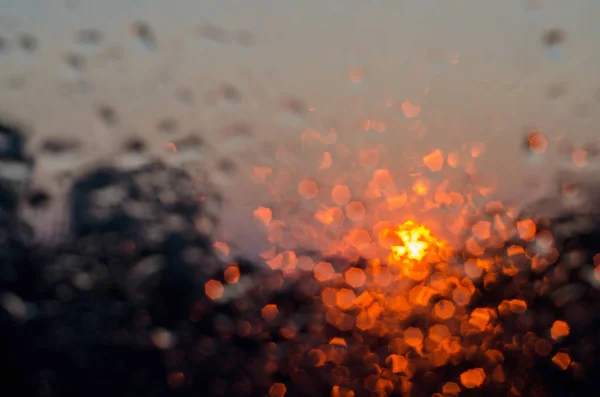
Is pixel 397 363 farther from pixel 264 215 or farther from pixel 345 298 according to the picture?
pixel 264 215

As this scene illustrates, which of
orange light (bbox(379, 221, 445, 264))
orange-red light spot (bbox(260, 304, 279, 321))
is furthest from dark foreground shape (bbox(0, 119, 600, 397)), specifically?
orange light (bbox(379, 221, 445, 264))

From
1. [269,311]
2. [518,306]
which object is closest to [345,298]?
[269,311]

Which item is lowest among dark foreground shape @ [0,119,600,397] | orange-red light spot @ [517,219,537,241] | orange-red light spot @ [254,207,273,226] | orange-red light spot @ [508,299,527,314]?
dark foreground shape @ [0,119,600,397]

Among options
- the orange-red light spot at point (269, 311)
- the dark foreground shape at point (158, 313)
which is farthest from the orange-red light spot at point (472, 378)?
the orange-red light spot at point (269, 311)

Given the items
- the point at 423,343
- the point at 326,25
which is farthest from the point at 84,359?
the point at 326,25

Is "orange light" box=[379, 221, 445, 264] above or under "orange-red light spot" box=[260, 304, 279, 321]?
above

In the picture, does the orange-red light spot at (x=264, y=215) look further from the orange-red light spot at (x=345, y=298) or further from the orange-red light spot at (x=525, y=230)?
the orange-red light spot at (x=525, y=230)

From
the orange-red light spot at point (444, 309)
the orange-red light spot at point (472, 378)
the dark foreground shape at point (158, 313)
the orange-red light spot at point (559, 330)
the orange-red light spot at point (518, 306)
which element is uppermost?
the orange-red light spot at point (559, 330)

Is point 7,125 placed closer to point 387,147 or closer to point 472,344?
point 387,147

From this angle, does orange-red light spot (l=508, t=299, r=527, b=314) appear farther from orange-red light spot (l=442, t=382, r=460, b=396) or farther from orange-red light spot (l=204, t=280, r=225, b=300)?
orange-red light spot (l=204, t=280, r=225, b=300)

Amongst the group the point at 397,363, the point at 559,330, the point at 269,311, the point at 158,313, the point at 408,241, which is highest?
the point at 559,330

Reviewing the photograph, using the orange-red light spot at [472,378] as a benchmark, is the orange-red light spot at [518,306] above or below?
above
